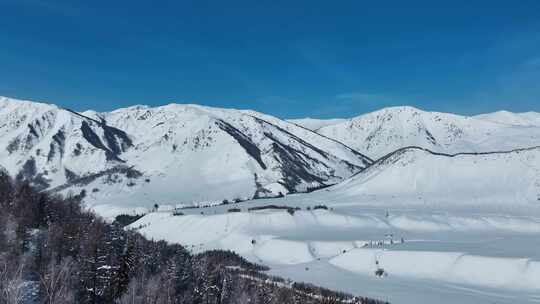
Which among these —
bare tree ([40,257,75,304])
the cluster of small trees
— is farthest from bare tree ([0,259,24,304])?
the cluster of small trees

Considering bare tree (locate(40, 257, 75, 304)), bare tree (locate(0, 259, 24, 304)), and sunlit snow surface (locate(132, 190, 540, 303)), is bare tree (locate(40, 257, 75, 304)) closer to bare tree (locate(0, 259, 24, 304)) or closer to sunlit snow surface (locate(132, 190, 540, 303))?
bare tree (locate(0, 259, 24, 304))

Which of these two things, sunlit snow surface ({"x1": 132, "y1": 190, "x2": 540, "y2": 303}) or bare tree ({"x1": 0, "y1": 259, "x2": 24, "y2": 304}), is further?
sunlit snow surface ({"x1": 132, "y1": 190, "x2": 540, "y2": 303})

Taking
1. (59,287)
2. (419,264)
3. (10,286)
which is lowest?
(419,264)

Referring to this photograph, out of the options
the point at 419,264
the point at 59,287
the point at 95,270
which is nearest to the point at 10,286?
the point at 59,287

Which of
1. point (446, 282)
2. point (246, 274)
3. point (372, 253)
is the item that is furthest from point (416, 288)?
point (246, 274)

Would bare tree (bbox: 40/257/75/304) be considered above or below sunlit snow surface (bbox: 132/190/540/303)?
above

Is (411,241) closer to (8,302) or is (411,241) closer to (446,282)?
(446,282)

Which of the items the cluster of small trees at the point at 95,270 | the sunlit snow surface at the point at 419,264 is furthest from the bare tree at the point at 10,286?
the sunlit snow surface at the point at 419,264

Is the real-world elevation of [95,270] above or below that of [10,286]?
below

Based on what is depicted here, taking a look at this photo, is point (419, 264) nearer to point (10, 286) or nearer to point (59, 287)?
point (59, 287)

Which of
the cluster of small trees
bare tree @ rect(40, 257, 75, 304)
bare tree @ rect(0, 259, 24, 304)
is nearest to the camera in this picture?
bare tree @ rect(0, 259, 24, 304)

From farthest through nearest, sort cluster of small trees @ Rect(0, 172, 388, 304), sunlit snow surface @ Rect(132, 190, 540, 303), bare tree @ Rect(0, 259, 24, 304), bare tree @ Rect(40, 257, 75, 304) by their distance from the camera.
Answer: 1. sunlit snow surface @ Rect(132, 190, 540, 303)
2. cluster of small trees @ Rect(0, 172, 388, 304)
3. bare tree @ Rect(40, 257, 75, 304)
4. bare tree @ Rect(0, 259, 24, 304)

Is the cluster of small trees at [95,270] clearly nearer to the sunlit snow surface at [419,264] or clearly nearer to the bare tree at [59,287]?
the bare tree at [59,287]
